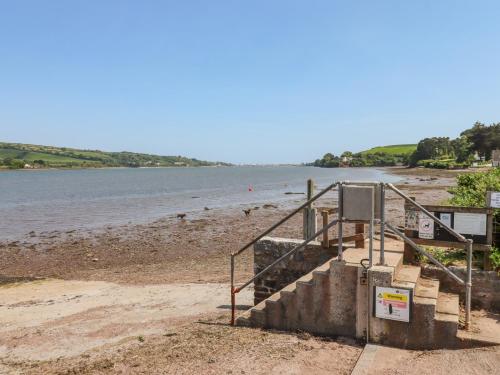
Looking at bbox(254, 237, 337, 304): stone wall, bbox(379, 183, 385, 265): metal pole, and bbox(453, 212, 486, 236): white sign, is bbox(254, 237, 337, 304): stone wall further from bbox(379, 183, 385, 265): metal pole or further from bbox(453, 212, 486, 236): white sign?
bbox(453, 212, 486, 236): white sign

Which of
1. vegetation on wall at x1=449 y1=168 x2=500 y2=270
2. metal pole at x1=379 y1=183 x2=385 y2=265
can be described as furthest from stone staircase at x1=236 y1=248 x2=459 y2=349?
vegetation on wall at x1=449 y1=168 x2=500 y2=270

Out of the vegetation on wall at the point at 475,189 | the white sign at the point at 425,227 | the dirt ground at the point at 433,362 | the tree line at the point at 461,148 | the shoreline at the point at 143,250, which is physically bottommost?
the shoreline at the point at 143,250

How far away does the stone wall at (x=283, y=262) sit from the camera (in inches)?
362

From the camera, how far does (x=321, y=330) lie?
731 cm

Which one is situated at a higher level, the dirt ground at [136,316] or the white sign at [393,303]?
the white sign at [393,303]

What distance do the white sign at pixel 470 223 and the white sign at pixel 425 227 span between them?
43 centimetres

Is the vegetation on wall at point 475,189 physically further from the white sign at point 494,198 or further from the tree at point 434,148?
the tree at point 434,148

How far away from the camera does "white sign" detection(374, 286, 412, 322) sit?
6.36 metres

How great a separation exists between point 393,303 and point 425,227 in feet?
6.46

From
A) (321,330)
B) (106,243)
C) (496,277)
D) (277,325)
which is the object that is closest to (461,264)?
(496,277)

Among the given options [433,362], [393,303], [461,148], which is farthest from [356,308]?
[461,148]

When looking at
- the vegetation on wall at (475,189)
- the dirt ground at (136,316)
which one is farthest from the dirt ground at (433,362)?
the vegetation on wall at (475,189)

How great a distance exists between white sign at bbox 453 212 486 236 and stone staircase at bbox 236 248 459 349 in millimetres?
1139

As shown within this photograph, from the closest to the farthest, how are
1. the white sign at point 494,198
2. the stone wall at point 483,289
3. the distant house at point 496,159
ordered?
the stone wall at point 483,289 → the white sign at point 494,198 → the distant house at point 496,159
